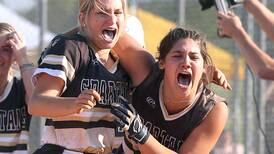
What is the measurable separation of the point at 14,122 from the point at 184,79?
3.93ft

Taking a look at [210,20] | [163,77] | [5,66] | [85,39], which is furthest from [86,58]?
[210,20]

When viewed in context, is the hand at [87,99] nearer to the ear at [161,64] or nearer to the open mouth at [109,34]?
the open mouth at [109,34]

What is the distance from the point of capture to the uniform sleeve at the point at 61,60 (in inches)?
186

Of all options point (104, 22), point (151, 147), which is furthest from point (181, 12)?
point (151, 147)

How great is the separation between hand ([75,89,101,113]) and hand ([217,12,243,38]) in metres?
0.98

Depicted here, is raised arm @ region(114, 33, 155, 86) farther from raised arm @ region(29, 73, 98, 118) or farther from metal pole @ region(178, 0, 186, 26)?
metal pole @ region(178, 0, 186, 26)

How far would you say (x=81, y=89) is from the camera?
483 cm

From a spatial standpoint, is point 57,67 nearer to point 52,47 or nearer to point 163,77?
point 52,47

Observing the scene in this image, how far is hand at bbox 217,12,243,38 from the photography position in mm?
5195

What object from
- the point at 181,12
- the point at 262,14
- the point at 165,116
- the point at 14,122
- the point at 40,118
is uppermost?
the point at 262,14

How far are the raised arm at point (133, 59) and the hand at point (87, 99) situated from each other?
545mm

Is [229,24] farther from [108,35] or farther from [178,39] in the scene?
[108,35]

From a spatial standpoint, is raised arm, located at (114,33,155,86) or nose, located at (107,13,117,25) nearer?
nose, located at (107,13,117,25)

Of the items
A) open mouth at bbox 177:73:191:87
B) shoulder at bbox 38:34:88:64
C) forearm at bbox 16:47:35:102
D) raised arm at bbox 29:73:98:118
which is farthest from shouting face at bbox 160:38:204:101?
forearm at bbox 16:47:35:102
